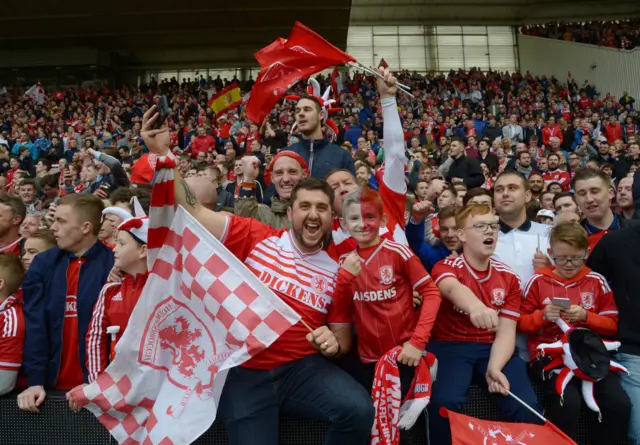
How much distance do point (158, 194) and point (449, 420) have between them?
1.96m

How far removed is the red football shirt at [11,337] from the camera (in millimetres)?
3516

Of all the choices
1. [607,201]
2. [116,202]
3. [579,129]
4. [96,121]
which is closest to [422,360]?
[607,201]

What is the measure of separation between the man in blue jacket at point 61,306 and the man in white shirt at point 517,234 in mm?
2743

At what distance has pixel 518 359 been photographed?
338 centimetres

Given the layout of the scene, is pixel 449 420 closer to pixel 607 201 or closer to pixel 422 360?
pixel 422 360

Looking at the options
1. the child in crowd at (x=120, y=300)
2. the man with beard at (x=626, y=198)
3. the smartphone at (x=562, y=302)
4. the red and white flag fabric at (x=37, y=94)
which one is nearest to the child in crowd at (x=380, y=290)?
the smartphone at (x=562, y=302)

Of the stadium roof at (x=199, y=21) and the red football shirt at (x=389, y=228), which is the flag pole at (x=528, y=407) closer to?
the red football shirt at (x=389, y=228)

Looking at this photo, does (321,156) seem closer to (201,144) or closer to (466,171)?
(466,171)

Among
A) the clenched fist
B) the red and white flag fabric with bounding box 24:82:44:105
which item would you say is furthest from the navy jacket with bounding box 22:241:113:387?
the red and white flag fabric with bounding box 24:82:44:105

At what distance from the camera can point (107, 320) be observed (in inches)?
138

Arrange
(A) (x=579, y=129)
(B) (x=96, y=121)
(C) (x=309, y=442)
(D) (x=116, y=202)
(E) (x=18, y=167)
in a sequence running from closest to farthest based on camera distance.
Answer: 1. (C) (x=309, y=442)
2. (D) (x=116, y=202)
3. (E) (x=18, y=167)
4. (A) (x=579, y=129)
5. (B) (x=96, y=121)

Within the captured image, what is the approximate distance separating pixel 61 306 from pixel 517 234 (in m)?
3.14

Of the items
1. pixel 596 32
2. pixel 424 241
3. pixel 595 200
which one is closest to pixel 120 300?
pixel 424 241

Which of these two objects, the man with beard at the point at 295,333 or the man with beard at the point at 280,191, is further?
the man with beard at the point at 280,191
